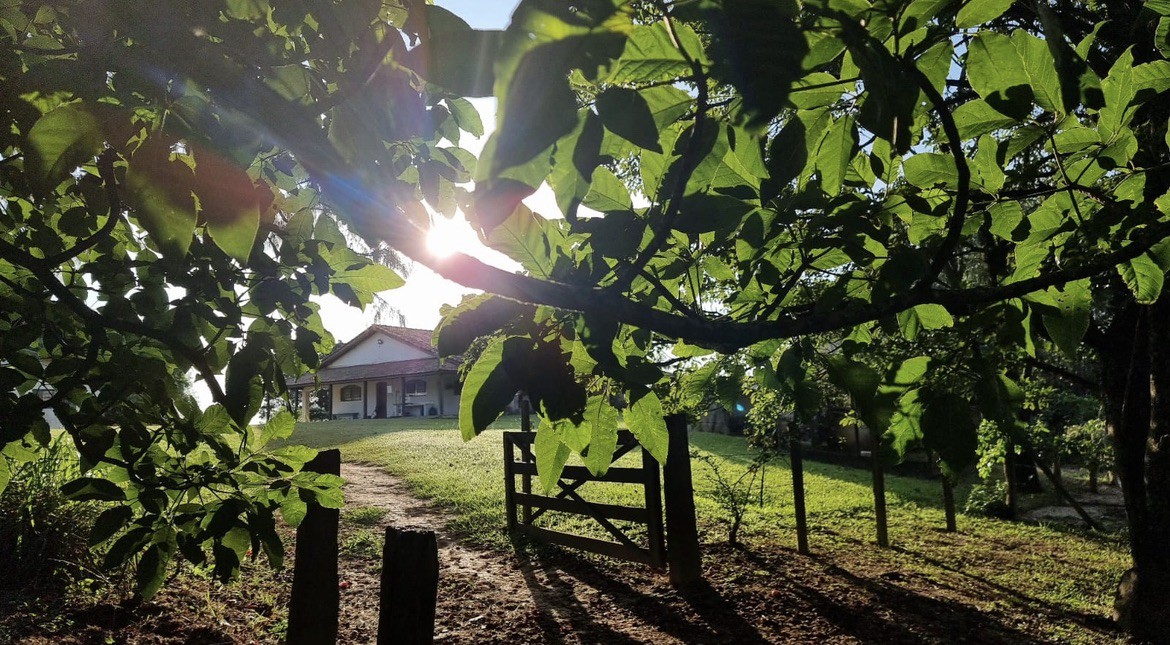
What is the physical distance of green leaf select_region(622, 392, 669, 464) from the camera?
1.10 meters

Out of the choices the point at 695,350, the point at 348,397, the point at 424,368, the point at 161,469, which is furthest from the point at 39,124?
the point at 348,397

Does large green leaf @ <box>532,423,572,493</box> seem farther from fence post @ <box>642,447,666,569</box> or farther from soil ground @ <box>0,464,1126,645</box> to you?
fence post @ <box>642,447,666,569</box>

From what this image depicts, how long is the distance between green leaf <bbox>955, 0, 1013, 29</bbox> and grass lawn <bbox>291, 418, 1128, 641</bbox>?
245 inches

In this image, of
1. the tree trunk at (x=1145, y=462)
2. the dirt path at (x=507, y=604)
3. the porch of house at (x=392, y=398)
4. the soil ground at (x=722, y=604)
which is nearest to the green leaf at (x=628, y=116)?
the dirt path at (x=507, y=604)

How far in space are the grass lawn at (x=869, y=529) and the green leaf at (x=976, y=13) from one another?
20.4ft

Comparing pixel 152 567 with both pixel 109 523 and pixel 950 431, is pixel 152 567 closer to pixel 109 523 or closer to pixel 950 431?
pixel 109 523

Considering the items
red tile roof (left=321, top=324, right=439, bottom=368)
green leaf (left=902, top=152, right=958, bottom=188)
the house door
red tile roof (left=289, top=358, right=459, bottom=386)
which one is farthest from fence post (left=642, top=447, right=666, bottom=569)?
the house door

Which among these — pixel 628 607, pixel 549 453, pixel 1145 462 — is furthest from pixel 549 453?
pixel 1145 462

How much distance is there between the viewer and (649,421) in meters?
1.11

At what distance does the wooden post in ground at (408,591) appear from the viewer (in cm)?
205

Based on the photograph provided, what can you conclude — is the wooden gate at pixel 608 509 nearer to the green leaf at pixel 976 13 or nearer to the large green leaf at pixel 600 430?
the large green leaf at pixel 600 430

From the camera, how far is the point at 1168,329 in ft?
14.5

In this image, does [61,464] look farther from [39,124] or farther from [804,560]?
[804,560]

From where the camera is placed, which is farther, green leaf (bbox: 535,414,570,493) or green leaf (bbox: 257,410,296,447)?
green leaf (bbox: 257,410,296,447)
